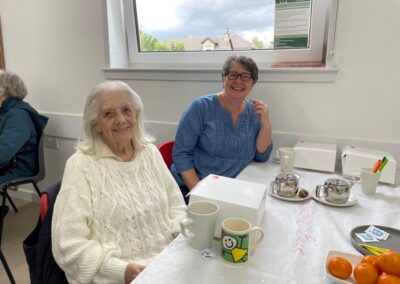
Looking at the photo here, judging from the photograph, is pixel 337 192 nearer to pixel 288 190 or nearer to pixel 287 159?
pixel 288 190

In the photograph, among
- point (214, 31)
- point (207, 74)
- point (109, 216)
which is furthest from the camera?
point (214, 31)

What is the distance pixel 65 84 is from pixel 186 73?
1.03 m

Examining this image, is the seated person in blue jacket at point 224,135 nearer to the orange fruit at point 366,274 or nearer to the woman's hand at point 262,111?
the woman's hand at point 262,111

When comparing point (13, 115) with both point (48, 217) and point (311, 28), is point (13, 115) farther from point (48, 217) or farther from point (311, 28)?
point (311, 28)

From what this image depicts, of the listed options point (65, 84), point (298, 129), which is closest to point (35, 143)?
point (65, 84)

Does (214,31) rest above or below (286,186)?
above

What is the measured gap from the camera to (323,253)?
2.83 feet

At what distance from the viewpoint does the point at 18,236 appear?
7.61 ft

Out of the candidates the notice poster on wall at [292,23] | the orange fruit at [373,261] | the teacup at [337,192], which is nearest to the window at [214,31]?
the notice poster on wall at [292,23]

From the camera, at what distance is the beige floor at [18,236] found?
→ 1.89m

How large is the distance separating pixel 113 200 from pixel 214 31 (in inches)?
56.2

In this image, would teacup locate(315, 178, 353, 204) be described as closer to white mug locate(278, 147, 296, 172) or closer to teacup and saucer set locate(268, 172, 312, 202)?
teacup and saucer set locate(268, 172, 312, 202)

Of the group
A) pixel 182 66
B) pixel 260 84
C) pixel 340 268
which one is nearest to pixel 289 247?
pixel 340 268

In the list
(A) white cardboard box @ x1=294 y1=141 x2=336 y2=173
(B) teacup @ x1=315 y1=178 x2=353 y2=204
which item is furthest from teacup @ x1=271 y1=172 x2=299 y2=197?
(A) white cardboard box @ x1=294 y1=141 x2=336 y2=173
